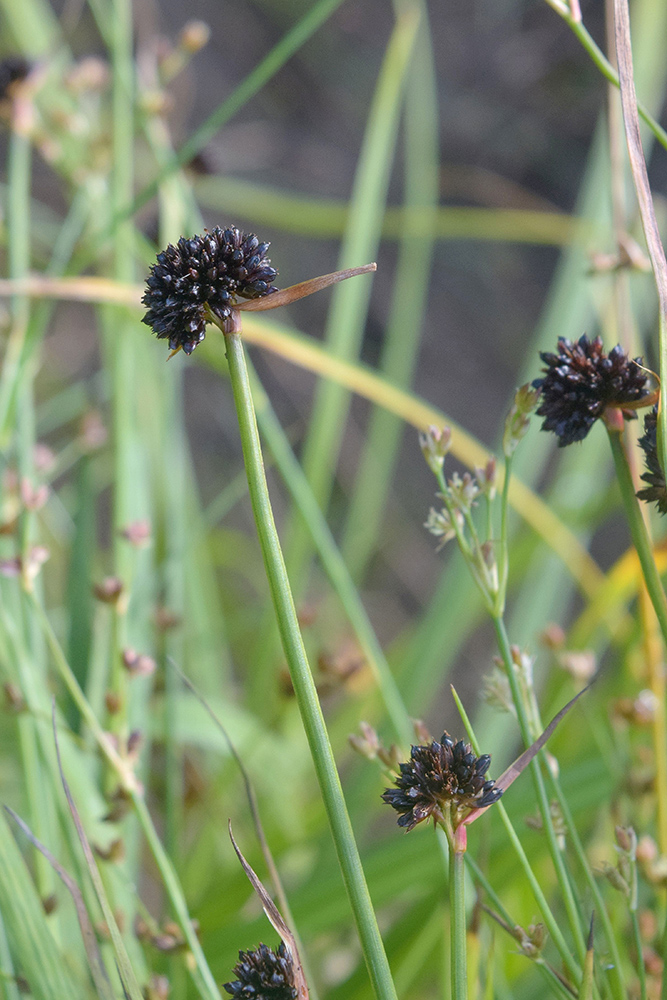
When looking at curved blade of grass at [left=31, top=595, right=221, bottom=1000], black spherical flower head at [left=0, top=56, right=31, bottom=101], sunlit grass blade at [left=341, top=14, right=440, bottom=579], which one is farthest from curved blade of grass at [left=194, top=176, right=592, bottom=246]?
curved blade of grass at [left=31, top=595, right=221, bottom=1000]

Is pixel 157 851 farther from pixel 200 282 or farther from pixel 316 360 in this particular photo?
pixel 316 360

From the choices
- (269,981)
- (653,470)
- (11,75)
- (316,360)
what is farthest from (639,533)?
(11,75)

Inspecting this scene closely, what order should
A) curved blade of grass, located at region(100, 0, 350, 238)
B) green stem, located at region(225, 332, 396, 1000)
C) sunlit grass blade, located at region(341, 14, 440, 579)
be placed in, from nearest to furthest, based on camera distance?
1. green stem, located at region(225, 332, 396, 1000)
2. curved blade of grass, located at region(100, 0, 350, 238)
3. sunlit grass blade, located at region(341, 14, 440, 579)

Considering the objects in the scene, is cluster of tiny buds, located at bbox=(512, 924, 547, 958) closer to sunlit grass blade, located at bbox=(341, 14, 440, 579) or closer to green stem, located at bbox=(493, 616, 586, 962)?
green stem, located at bbox=(493, 616, 586, 962)

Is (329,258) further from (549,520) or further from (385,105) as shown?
(549,520)

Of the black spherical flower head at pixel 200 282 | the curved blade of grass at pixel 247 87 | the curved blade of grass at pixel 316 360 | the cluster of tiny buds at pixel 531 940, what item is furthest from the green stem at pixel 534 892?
the curved blade of grass at pixel 247 87

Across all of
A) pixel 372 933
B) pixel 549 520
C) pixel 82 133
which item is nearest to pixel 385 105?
pixel 82 133
